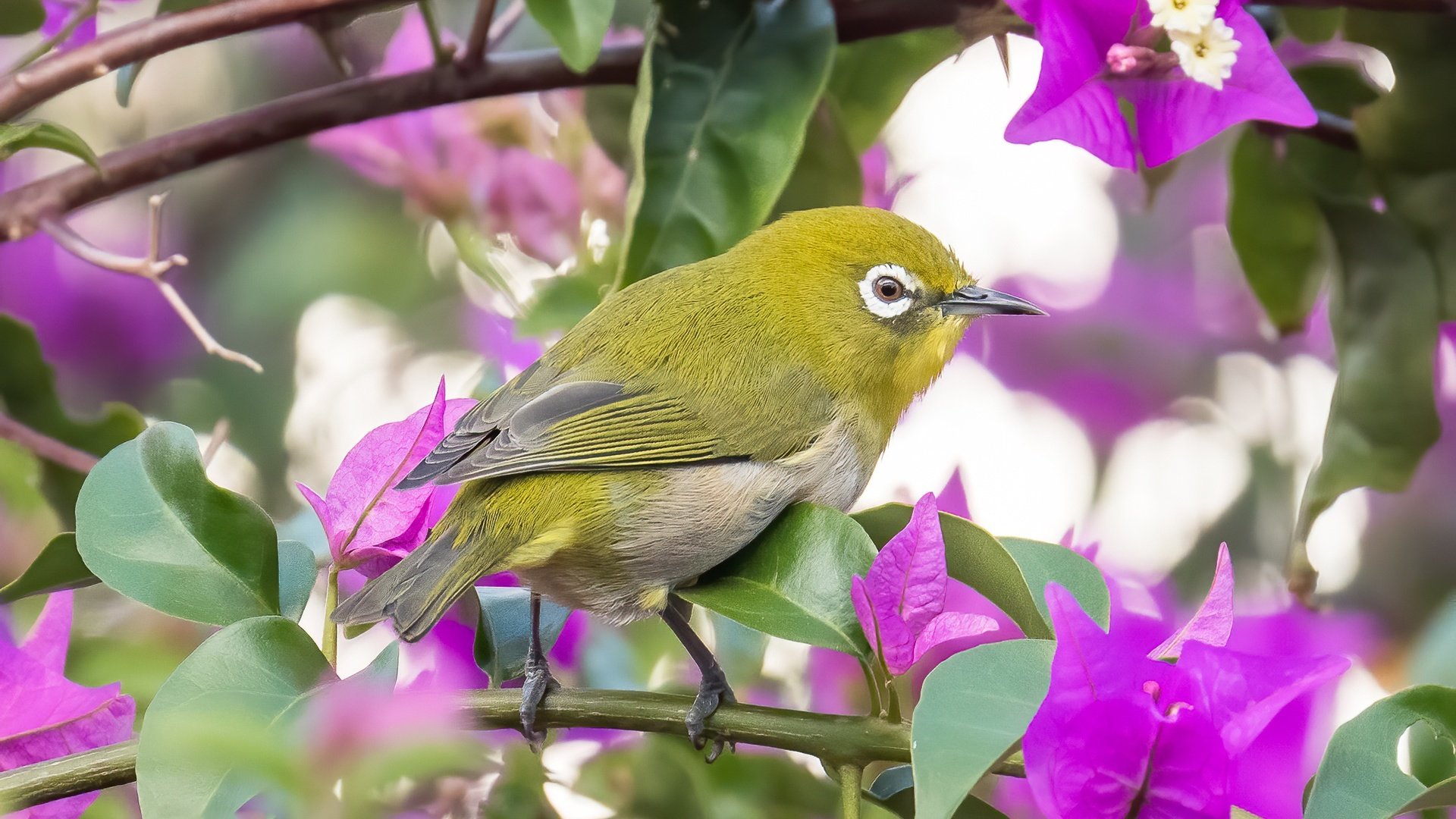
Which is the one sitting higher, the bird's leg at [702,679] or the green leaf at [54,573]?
the green leaf at [54,573]

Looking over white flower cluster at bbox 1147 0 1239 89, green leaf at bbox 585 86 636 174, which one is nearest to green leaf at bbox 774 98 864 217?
green leaf at bbox 585 86 636 174

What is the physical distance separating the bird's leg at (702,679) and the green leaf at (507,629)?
16cm

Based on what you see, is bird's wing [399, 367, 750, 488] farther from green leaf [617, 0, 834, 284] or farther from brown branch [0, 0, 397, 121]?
brown branch [0, 0, 397, 121]

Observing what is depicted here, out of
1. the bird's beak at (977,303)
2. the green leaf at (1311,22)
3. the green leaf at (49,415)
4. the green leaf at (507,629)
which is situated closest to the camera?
the green leaf at (507,629)

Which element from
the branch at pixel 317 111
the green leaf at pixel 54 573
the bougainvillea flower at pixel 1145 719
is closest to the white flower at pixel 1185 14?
the branch at pixel 317 111

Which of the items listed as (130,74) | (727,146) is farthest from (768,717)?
(130,74)

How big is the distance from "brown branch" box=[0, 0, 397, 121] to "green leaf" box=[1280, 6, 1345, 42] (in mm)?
1362

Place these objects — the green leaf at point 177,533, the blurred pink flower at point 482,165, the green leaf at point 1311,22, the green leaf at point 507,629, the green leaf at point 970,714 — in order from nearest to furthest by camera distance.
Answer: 1. the green leaf at point 970,714
2. the green leaf at point 177,533
3. the green leaf at point 507,629
4. the green leaf at point 1311,22
5. the blurred pink flower at point 482,165

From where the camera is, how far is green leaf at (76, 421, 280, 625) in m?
1.29

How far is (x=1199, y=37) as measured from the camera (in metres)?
1.52

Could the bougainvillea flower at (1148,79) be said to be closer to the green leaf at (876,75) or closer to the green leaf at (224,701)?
the green leaf at (876,75)

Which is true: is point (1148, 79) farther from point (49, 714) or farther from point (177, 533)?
point (49, 714)

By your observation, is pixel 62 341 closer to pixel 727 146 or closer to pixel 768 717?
pixel 727 146

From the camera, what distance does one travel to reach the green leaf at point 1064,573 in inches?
50.3
